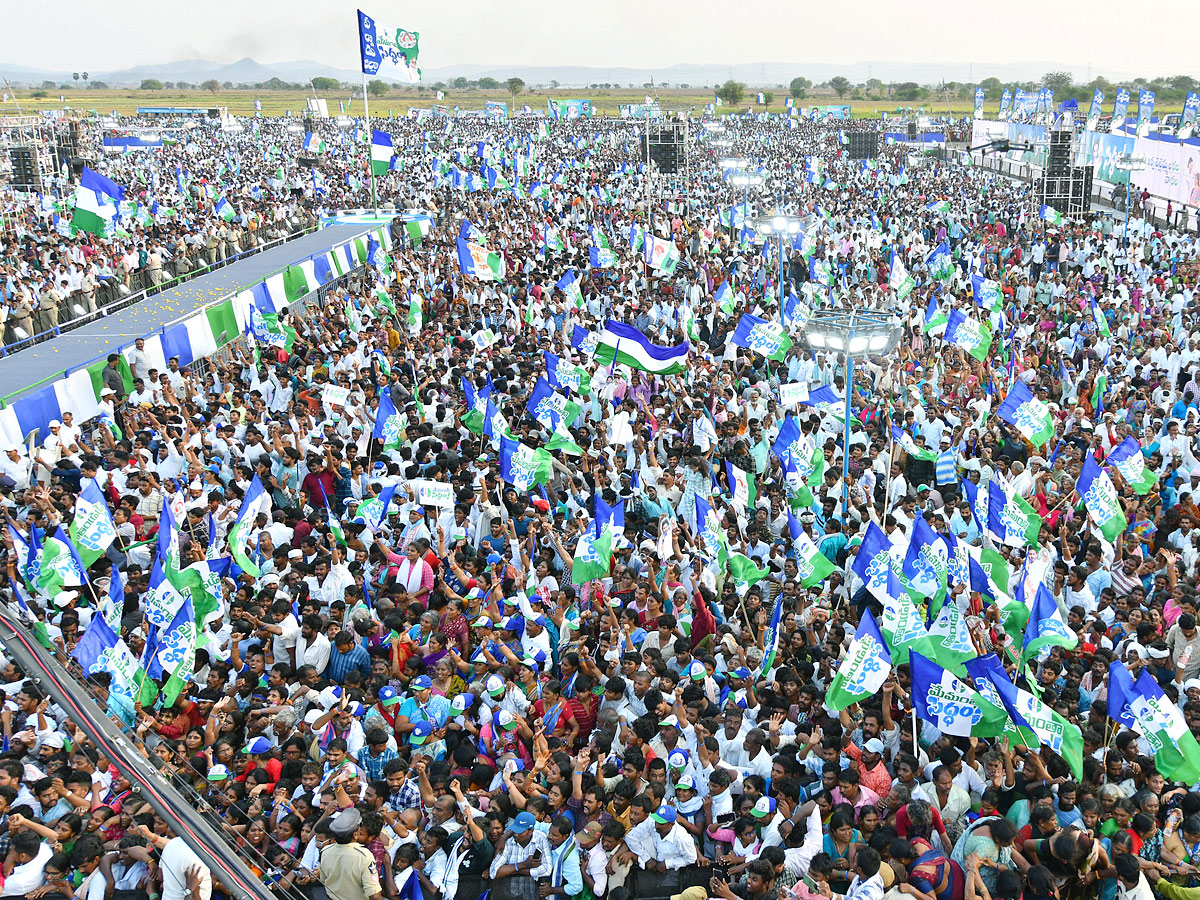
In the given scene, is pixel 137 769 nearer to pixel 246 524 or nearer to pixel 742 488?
pixel 246 524

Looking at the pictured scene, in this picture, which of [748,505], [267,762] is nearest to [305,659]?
[267,762]

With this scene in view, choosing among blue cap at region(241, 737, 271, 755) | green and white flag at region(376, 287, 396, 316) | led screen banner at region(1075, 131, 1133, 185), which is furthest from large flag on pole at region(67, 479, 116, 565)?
led screen banner at region(1075, 131, 1133, 185)

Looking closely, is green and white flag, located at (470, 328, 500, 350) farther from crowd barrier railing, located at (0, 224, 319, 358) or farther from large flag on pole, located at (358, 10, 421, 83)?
large flag on pole, located at (358, 10, 421, 83)

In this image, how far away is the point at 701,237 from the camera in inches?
1050

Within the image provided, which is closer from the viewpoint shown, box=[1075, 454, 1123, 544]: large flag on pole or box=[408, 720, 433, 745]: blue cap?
box=[408, 720, 433, 745]: blue cap

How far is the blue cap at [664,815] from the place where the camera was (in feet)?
19.0

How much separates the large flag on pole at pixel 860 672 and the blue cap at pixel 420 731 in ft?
8.51

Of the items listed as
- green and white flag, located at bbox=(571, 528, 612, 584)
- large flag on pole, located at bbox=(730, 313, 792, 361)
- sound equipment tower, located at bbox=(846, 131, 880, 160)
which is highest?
sound equipment tower, located at bbox=(846, 131, 880, 160)

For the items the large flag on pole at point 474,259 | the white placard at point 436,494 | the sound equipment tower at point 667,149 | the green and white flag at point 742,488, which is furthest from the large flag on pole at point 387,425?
the sound equipment tower at point 667,149

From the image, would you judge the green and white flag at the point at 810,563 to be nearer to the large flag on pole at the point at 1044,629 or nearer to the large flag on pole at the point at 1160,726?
the large flag on pole at the point at 1044,629

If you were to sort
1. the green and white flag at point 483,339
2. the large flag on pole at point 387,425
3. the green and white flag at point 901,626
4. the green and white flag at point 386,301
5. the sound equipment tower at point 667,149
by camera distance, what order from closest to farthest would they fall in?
the green and white flag at point 901,626
the large flag on pole at point 387,425
the green and white flag at point 483,339
the green and white flag at point 386,301
the sound equipment tower at point 667,149

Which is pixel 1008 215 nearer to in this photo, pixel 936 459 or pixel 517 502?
pixel 936 459

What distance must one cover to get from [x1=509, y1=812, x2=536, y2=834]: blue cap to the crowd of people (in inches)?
2.7

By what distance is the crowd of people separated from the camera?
5.77 metres
